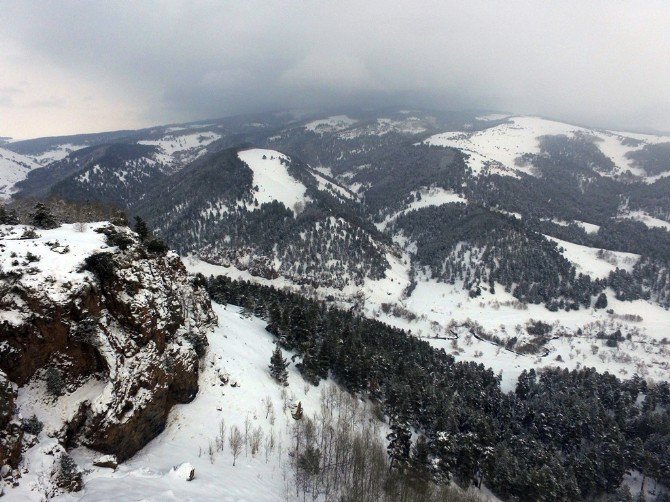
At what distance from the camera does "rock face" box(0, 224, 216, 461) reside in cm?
3588

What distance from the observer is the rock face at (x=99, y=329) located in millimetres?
35875

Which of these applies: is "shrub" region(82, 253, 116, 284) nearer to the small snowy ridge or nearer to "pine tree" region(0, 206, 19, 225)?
the small snowy ridge

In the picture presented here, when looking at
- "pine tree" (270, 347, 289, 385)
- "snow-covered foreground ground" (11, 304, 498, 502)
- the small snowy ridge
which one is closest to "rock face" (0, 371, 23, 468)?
"snow-covered foreground ground" (11, 304, 498, 502)

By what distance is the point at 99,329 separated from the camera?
40719 mm

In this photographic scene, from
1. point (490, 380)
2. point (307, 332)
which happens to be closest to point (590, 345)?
point (490, 380)

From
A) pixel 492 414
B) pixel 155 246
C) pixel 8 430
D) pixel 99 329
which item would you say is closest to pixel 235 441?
pixel 99 329

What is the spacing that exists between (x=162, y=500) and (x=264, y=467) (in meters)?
22.1

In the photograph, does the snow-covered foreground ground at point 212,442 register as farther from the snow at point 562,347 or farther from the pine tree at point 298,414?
the snow at point 562,347

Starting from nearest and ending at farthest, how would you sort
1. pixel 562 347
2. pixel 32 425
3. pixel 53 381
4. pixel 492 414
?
pixel 32 425
pixel 53 381
pixel 492 414
pixel 562 347

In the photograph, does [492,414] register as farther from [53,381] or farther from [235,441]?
[53,381]

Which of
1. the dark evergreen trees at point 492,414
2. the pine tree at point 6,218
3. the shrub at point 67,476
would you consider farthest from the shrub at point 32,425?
the dark evergreen trees at point 492,414

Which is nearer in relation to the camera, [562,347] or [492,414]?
[492,414]

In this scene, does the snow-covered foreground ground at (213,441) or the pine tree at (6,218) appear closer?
the snow-covered foreground ground at (213,441)

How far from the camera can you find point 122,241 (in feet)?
155
